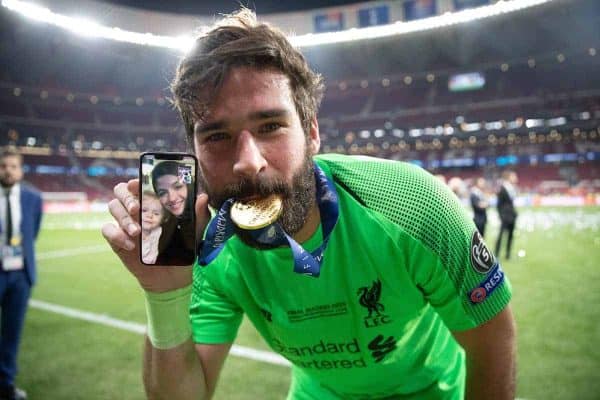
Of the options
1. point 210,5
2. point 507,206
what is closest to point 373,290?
point 507,206

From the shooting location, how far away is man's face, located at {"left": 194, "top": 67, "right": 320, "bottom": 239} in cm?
130

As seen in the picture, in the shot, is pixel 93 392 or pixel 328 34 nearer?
pixel 93 392

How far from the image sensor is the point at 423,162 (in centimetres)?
4088

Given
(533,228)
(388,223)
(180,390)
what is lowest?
(533,228)

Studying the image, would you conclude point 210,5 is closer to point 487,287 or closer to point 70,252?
point 70,252

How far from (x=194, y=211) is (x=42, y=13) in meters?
31.9

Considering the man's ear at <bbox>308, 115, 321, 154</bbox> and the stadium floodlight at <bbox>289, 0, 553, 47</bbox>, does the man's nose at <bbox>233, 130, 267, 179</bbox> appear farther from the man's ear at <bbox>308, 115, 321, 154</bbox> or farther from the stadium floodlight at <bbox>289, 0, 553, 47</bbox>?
the stadium floodlight at <bbox>289, 0, 553, 47</bbox>

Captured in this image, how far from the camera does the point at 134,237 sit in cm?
115

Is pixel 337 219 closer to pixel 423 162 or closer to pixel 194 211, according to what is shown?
→ pixel 194 211

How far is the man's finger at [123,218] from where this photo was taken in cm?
110

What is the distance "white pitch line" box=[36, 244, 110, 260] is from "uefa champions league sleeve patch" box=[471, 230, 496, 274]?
39.9 feet

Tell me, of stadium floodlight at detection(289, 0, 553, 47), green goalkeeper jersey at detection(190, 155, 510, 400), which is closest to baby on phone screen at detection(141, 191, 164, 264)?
green goalkeeper jersey at detection(190, 155, 510, 400)

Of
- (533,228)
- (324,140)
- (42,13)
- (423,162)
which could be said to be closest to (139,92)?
(42,13)

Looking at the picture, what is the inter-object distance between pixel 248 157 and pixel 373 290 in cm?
71
